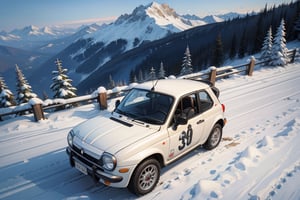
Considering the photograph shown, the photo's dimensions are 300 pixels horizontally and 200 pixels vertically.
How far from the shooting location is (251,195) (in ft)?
Answer: 11.8

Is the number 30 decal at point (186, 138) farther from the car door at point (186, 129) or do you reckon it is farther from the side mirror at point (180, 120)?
the side mirror at point (180, 120)

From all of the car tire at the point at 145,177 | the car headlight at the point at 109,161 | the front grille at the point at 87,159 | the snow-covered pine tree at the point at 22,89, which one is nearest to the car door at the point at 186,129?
the car tire at the point at 145,177

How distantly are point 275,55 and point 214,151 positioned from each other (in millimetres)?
15235

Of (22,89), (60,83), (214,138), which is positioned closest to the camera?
(214,138)

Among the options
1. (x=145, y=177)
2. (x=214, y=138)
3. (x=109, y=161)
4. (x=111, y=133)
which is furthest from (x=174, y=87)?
(x=109, y=161)

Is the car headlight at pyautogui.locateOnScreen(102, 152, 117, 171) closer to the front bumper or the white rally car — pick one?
the white rally car

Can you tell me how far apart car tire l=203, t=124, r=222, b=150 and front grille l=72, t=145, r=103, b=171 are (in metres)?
3.06

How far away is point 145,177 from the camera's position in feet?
12.3

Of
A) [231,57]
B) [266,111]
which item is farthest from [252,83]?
[231,57]

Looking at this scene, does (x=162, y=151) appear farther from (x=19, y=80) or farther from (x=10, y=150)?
(x=19, y=80)

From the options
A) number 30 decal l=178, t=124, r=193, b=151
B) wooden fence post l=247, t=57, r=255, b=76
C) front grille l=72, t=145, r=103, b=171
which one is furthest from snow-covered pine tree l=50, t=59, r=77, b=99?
number 30 decal l=178, t=124, r=193, b=151

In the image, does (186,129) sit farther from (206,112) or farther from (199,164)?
(199,164)

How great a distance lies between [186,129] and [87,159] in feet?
7.19

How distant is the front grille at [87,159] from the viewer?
3.45 meters
